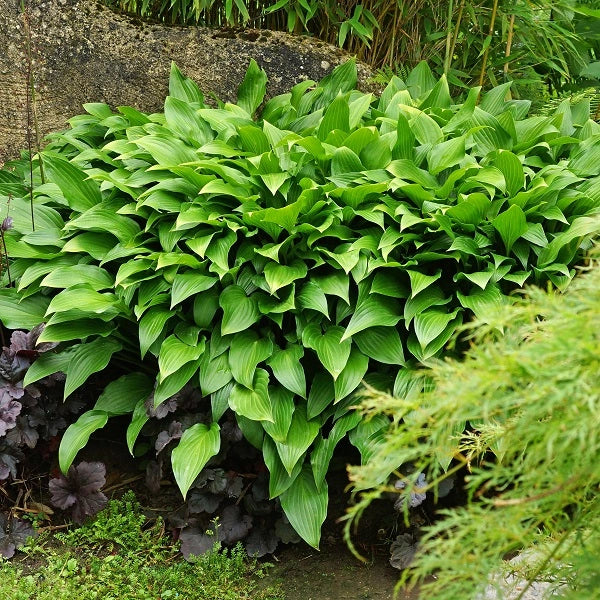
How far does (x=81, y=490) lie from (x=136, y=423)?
0.98 ft

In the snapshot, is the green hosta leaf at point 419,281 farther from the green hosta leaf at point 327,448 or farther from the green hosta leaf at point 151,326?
the green hosta leaf at point 151,326

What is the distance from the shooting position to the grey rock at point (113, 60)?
3.63m

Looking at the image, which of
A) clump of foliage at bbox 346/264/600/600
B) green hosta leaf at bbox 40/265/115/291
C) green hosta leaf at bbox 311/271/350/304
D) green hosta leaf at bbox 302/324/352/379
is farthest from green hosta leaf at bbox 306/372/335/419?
clump of foliage at bbox 346/264/600/600

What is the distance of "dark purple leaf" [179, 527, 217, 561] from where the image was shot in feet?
8.29

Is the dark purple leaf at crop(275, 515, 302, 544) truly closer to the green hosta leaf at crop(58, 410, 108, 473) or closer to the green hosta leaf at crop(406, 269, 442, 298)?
the green hosta leaf at crop(58, 410, 108, 473)

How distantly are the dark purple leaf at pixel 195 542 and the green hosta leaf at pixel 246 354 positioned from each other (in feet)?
1.81

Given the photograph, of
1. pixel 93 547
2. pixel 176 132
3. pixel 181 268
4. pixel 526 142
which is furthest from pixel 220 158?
pixel 93 547

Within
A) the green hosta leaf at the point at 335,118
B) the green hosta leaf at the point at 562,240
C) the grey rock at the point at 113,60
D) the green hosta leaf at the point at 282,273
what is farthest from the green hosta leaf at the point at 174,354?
the grey rock at the point at 113,60

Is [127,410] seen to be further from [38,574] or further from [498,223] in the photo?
[498,223]

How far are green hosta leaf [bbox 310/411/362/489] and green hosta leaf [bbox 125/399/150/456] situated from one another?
61 cm

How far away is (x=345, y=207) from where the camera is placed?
8.82 ft

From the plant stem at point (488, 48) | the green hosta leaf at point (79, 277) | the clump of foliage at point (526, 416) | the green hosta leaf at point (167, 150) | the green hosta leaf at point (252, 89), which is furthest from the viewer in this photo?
the plant stem at point (488, 48)

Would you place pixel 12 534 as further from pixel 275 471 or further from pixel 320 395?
pixel 320 395

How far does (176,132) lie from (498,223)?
4.74 feet
